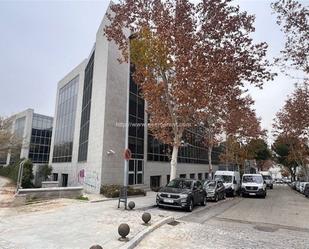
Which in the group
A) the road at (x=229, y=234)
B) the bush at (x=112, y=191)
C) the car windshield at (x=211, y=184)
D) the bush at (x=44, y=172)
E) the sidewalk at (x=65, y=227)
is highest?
the bush at (x=44, y=172)

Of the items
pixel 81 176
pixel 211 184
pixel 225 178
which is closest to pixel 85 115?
pixel 81 176

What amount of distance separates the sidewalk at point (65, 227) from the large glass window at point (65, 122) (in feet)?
56.8

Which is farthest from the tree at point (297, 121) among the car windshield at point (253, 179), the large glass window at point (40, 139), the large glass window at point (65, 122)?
the large glass window at point (40, 139)

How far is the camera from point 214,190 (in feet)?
61.4

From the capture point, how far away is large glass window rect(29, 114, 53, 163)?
44.0 meters

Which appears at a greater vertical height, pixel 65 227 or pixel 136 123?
pixel 136 123

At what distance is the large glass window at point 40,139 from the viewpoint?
144ft

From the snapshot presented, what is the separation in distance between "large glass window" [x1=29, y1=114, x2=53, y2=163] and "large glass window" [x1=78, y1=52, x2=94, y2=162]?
21828 mm

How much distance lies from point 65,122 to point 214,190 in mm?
19929

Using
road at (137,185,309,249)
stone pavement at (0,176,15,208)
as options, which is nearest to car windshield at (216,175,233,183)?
road at (137,185,309,249)

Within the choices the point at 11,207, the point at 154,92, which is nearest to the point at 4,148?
the point at 11,207

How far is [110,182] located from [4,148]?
12.8 m

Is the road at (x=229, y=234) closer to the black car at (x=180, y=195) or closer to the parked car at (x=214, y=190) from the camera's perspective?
the black car at (x=180, y=195)

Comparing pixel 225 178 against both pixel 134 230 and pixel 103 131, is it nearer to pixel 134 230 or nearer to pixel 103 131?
pixel 103 131
